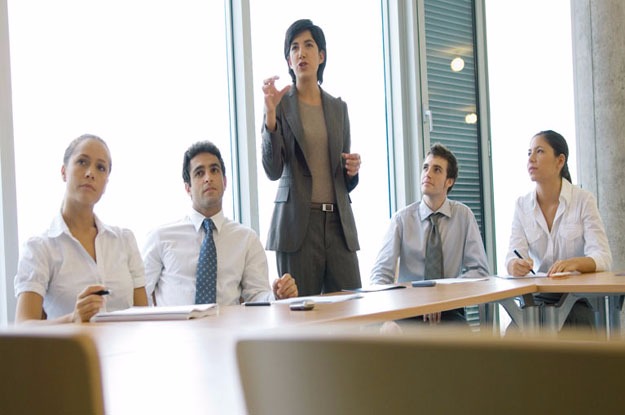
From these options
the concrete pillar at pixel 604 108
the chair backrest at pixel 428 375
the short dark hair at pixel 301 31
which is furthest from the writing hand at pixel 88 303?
the concrete pillar at pixel 604 108

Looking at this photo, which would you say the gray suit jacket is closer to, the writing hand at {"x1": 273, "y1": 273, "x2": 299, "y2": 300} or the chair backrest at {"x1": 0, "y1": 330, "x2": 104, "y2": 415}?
the writing hand at {"x1": 273, "y1": 273, "x2": 299, "y2": 300}

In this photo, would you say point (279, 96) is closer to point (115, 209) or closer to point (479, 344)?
point (115, 209)

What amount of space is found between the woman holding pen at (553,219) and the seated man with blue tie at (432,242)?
22cm

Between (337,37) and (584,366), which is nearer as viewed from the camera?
(584,366)

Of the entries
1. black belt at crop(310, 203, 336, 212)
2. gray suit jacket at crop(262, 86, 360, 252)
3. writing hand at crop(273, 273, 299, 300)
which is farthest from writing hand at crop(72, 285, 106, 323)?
black belt at crop(310, 203, 336, 212)

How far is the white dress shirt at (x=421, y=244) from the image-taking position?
4336mm

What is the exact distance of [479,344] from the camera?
628 millimetres

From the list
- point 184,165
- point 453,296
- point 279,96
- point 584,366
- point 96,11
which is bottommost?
point 453,296

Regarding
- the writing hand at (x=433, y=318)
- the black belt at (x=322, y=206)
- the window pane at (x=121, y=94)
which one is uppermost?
the window pane at (x=121, y=94)

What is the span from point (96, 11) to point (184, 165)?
112 centimetres

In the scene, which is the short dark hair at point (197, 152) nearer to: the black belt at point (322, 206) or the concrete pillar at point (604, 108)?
the black belt at point (322, 206)

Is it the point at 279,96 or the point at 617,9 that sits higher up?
the point at 617,9

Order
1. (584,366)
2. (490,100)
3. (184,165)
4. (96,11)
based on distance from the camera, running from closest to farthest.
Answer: (584,366) → (184,165) → (96,11) → (490,100)

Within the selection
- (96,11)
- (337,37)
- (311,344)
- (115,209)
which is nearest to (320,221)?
(115,209)
